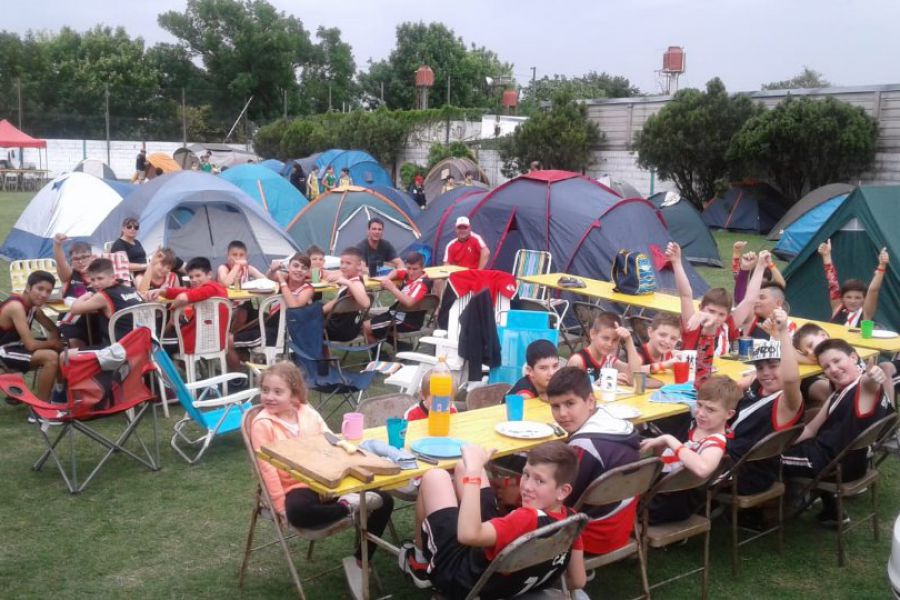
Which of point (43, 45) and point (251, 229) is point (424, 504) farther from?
point (43, 45)

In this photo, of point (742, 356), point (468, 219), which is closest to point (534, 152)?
point (468, 219)

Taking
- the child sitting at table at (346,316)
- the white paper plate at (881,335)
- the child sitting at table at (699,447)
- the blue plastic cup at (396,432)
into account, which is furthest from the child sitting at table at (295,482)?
the white paper plate at (881,335)

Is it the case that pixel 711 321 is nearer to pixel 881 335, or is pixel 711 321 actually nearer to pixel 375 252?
pixel 881 335

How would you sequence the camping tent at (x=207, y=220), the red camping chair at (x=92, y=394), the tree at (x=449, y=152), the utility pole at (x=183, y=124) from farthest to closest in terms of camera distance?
the utility pole at (x=183, y=124) → the tree at (x=449, y=152) → the camping tent at (x=207, y=220) → the red camping chair at (x=92, y=394)

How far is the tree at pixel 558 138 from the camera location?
2314 centimetres

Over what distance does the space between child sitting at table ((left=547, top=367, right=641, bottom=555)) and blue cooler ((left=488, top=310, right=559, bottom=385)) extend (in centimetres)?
234

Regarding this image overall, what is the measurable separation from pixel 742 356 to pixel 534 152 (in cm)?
1851

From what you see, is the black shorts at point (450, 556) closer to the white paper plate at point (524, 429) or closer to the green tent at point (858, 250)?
the white paper plate at point (524, 429)

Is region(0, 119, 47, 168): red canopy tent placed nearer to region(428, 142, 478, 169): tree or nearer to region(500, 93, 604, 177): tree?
region(428, 142, 478, 169): tree

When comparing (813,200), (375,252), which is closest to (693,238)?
(813,200)

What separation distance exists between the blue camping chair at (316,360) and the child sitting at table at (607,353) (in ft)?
5.63

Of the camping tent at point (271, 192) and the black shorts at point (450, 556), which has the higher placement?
the camping tent at point (271, 192)

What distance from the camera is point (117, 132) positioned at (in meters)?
35.1

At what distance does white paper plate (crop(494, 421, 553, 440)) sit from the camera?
363 centimetres
